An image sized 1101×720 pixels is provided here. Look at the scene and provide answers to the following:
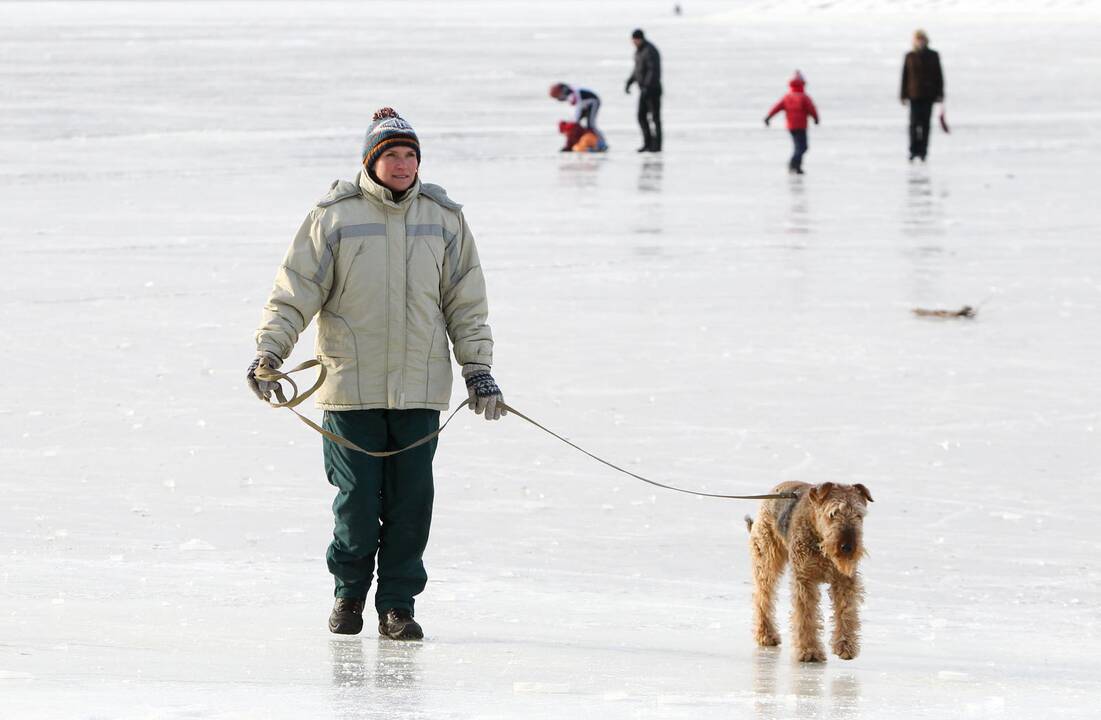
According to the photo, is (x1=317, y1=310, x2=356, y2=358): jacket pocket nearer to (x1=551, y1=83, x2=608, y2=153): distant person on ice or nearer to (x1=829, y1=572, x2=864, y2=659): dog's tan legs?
(x1=829, y1=572, x2=864, y2=659): dog's tan legs

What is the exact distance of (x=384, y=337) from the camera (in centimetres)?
436

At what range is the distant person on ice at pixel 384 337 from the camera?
171 inches

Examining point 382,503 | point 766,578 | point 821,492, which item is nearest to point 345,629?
point 382,503

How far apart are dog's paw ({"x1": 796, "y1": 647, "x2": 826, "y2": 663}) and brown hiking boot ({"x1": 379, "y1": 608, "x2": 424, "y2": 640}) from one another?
37.5 inches

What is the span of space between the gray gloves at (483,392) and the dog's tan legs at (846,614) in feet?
3.10

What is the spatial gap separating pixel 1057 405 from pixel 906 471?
1.33 metres

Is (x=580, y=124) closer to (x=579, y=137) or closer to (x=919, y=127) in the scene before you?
(x=579, y=137)

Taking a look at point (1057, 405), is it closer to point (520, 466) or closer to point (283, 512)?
point (520, 466)

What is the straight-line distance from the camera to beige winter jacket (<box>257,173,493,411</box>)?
4340 mm

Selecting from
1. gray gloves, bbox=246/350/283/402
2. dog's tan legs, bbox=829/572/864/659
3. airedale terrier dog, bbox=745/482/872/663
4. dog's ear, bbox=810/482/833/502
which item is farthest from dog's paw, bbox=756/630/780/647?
gray gloves, bbox=246/350/283/402

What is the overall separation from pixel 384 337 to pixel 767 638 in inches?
48.7

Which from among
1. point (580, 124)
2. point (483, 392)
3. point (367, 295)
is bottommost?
point (483, 392)

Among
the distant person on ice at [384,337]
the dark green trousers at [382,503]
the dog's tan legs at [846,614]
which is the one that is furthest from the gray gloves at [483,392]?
the dog's tan legs at [846,614]

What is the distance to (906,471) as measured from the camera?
637cm
